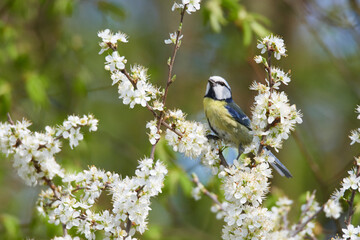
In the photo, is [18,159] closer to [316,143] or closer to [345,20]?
[345,20]

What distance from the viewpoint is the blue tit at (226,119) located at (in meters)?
2.66

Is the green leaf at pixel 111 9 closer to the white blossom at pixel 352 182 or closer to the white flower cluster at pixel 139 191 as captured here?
the white flower cluster at pixel 139 191

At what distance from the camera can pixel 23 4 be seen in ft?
13.0

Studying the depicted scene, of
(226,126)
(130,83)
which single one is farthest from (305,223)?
(130,83)

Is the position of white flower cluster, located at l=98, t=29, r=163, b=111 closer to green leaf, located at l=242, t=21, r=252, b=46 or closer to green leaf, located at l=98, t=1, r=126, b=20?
green leaf, located at l=242, t=21, r=252, b=46

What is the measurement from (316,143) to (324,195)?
1.83 meters

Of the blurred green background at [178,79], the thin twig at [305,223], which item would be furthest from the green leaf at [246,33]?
the thin twig at [305,223]

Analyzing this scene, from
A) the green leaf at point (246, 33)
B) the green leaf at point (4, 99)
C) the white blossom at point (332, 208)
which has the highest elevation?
the green leaf at point (246, 33)

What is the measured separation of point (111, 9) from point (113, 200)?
2.73m

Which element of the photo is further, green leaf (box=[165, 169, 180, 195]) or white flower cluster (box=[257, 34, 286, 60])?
green leaf (box=[165, 169, 180, 195])

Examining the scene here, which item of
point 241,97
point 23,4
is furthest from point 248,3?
point 23,4

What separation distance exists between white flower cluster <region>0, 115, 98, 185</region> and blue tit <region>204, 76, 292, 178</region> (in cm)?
91

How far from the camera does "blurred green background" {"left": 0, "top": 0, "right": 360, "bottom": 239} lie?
3.62 meters

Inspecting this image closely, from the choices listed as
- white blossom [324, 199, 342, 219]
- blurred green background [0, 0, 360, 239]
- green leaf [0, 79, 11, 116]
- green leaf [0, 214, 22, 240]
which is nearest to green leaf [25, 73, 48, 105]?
blurred green background [0, 0, 360, 239]
